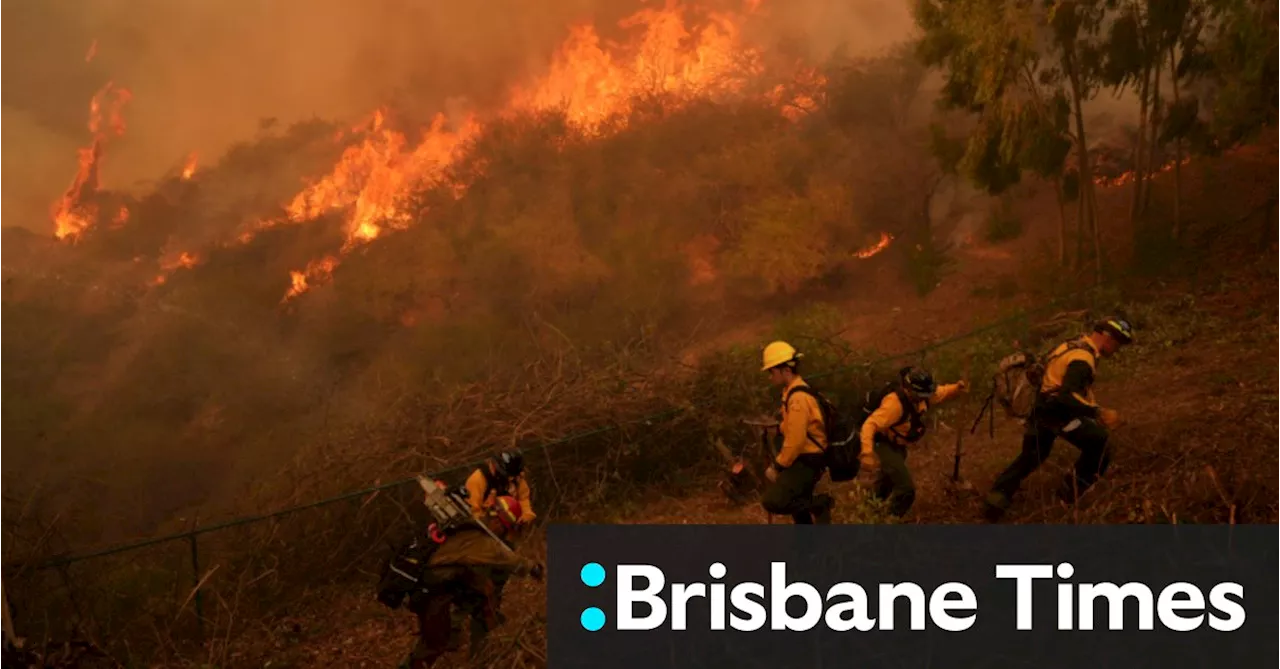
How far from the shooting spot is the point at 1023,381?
5980 millimetres

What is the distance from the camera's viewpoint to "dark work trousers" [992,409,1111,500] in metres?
5.67

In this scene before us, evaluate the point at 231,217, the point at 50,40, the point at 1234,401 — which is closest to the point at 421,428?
the point at 1234,401

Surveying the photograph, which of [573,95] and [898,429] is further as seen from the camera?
[573,95]

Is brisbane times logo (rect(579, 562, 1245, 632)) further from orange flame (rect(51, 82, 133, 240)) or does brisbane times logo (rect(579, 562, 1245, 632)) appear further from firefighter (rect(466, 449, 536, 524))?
orange flame (rect(51, 82, 133, 240))

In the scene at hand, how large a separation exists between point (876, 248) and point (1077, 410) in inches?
Answer: 615

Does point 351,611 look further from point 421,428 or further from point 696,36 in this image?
point 696,36

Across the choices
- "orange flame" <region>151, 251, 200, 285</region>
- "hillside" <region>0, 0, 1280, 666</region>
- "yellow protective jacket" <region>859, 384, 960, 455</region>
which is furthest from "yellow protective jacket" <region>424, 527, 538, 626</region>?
"orange flame" <region>151, 251, 200, 285</region>

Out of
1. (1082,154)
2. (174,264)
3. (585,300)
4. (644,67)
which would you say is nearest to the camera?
(1082,154)

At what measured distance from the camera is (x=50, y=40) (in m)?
38.7

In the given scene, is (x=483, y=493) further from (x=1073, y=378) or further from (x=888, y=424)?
(x=1073, y=378)

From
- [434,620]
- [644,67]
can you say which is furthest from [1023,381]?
[644,67]

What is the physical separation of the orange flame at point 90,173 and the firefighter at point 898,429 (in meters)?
34.4

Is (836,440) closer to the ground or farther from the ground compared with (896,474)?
farther from the ground

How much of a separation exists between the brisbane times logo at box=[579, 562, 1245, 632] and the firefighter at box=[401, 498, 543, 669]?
74 centimetres
